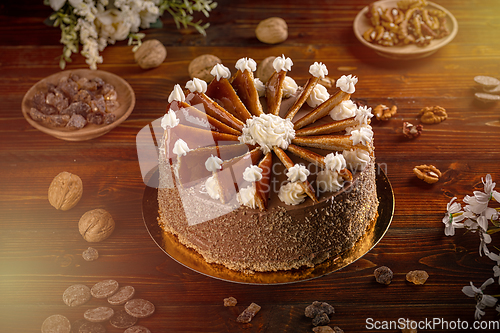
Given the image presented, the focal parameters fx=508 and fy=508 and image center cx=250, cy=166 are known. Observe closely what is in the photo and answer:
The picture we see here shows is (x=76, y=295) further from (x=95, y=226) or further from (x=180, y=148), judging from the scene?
(x=180, y=148)

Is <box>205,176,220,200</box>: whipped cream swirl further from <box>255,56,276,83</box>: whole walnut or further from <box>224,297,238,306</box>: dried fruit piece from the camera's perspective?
<box>255,56,276,83</box>: whole walnut

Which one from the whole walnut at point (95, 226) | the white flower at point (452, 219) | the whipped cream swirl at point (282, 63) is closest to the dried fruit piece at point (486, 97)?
the white flower at point (452, 219)

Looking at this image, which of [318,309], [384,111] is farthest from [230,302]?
[384,111]

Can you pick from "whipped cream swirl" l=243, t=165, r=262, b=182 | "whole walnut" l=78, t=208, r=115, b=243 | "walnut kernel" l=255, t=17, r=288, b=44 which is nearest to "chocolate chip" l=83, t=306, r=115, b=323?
"whole walnut" l=78, t=208, r=115, b=243

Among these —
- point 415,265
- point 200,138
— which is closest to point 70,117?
point 200,138

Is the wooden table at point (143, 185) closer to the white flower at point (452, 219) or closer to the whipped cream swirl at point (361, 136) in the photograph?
the white flower at point (452, 219)

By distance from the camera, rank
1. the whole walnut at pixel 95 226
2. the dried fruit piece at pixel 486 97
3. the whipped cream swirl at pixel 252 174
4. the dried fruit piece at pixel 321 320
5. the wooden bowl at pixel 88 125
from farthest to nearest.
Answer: the dried fruit piece at pixel 486 97 < the wooden bowl at pixel 88 125 < the whole walnut at pixel 95 226 < the dried fruit piece at pixel 321 320 < the whipped cream swirl at pixel 252 174
